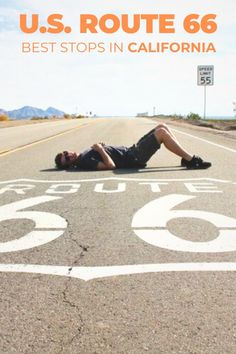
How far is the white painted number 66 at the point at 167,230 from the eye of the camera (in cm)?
414

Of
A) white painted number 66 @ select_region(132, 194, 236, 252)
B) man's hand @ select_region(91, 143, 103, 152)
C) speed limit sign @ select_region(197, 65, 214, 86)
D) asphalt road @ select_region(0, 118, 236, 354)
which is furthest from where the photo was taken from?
speed limit sign @ select_region(197, 65, 214, 86)

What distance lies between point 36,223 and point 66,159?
4.12 m

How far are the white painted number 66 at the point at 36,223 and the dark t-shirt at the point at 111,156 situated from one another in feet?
8.56

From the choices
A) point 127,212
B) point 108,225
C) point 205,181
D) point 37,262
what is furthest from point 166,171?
point 37,262

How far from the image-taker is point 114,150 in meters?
9.00

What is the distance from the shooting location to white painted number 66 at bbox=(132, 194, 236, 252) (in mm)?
4137

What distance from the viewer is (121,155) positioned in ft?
29.7

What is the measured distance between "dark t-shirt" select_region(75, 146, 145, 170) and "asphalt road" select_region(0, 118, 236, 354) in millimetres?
2052

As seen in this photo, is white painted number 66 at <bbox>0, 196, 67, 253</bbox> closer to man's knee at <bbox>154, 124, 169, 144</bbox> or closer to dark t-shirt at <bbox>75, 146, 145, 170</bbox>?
dark t-shirt at <bbox>75, 146, 145, 170</bbox>

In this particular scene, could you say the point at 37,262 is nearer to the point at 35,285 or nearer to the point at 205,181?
the point at 35,285

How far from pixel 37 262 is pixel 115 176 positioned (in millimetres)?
4611

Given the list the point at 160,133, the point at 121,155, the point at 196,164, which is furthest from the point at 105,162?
the point at 196,164

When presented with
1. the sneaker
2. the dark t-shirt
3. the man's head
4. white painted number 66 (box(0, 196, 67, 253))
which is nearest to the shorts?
the dark t-shirt

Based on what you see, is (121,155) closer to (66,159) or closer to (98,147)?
(98,147)
